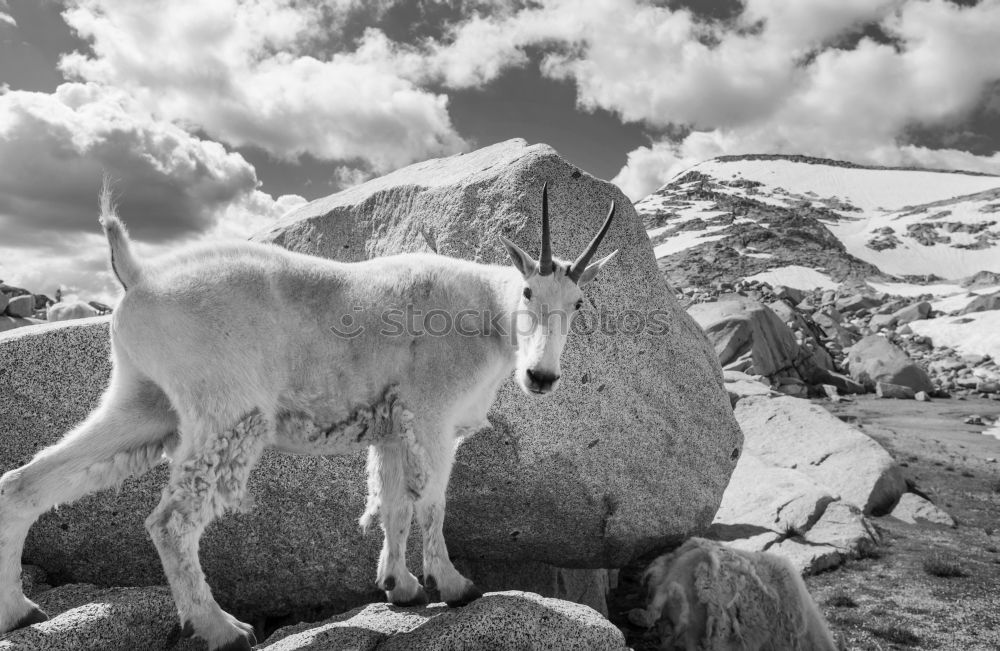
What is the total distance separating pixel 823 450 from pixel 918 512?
8.27 feet

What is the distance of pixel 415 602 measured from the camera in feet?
18.4

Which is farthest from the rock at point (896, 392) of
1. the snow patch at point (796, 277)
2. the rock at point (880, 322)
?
the snow patch at point (796, 277)

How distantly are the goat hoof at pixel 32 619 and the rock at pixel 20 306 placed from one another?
39.5m

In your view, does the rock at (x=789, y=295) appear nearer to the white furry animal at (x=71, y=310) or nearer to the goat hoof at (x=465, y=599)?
the white furry animal at (x=71, y=310)

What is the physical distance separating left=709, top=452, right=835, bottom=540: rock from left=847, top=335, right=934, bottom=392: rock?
2704cm

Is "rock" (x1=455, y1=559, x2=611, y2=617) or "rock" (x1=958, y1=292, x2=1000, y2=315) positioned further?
"rock" (x1=958, y1=292, x2=1000, y2=315)

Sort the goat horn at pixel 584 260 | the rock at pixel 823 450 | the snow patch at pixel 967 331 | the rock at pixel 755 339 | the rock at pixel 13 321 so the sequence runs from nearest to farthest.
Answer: the goat horn at pixel 584 260 < the rock at pixel 823 450 < the rock at pixel 755 339 < the rock at pixel 13 321 < the snow patch at pixel 967 331

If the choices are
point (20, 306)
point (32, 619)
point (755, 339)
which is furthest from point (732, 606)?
point (20, 306)

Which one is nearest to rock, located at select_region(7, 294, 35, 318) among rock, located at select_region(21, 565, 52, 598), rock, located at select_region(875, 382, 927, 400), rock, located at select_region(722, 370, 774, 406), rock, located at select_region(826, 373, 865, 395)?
rock, located at select_region(21, 565, 52, 598)

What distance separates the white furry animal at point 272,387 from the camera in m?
4.67

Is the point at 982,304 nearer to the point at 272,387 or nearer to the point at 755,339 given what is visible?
the point at 755,339

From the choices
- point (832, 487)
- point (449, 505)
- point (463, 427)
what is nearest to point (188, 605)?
point (463, 427)

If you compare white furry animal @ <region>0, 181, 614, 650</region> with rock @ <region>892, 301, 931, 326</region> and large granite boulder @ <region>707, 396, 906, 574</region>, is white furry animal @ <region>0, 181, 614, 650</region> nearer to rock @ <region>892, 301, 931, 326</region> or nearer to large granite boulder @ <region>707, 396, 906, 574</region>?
large granite boulder @ <region>707, 396, 906, 574</region>

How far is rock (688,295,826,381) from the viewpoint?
32844 millimetres
